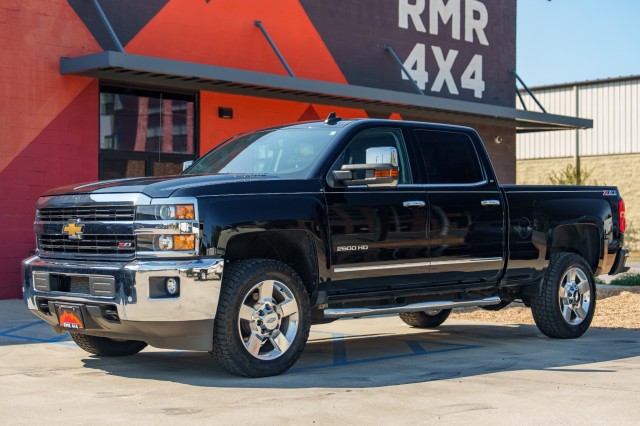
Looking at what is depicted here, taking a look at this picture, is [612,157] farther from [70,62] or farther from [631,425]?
[631,425]

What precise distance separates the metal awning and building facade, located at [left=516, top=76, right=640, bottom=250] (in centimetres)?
1802

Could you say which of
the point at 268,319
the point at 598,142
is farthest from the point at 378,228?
the point at 598,142

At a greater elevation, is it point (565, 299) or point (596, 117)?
point (596, 117)

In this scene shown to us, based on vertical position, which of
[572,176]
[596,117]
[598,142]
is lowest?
[572,176]

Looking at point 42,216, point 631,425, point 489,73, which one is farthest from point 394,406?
point 489,73

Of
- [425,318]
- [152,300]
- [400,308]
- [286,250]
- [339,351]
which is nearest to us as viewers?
[152,300]

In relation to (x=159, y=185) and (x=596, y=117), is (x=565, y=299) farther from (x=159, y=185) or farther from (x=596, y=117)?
(x=596, y=117)

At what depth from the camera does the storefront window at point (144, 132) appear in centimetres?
1633

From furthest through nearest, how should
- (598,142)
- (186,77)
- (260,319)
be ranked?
(598,142) < (186,77) < (260,319)

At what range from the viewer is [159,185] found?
760 cm

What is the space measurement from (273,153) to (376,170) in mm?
1037

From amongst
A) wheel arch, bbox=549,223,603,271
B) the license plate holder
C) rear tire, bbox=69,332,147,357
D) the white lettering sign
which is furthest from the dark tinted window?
the white lettering sign

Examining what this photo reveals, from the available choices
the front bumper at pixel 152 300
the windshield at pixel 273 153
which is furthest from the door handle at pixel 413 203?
the front bumper at pixel 152 300

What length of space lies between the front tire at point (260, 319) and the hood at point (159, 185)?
66 centimetres
